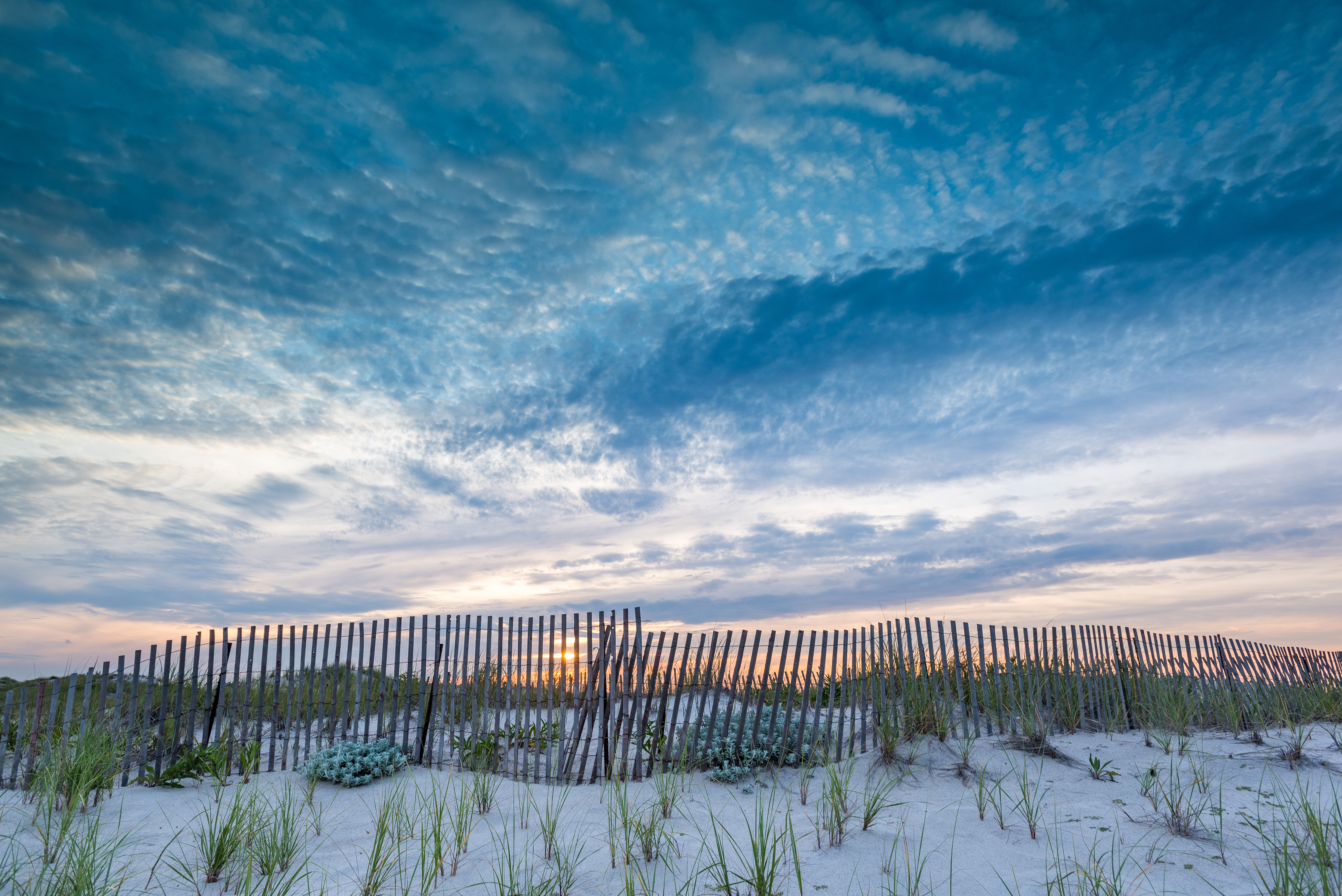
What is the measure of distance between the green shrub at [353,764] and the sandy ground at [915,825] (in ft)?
0.42

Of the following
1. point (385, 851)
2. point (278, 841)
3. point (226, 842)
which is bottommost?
point (385, 851)

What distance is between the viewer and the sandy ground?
445 centimetres

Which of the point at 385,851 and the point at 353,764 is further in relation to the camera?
the point at 353,764

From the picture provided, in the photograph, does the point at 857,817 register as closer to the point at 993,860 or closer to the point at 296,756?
the point at 993,860

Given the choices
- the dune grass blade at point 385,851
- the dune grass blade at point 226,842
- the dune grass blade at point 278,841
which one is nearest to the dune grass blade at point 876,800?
the dune grass blade at point 385,851

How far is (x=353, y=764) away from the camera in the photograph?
764cm

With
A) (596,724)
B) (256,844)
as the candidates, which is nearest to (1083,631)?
(596,724)

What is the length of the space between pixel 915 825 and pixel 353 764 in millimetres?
5934

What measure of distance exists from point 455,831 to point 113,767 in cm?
454

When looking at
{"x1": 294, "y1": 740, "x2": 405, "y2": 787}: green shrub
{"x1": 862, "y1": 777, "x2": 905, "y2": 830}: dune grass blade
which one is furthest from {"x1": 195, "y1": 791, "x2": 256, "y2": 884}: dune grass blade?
{"x1": 862, "y1": 777, "x2": 905, "y2": 830}: dune grass blade

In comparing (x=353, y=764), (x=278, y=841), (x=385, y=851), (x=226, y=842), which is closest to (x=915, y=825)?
(x=385, y=851)

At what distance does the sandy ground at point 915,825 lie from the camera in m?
4.45

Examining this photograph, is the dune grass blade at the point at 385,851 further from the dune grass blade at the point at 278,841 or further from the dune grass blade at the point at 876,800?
the dune grass blade at the point at 876,800

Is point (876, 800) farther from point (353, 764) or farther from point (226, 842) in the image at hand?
point (353, 764)
